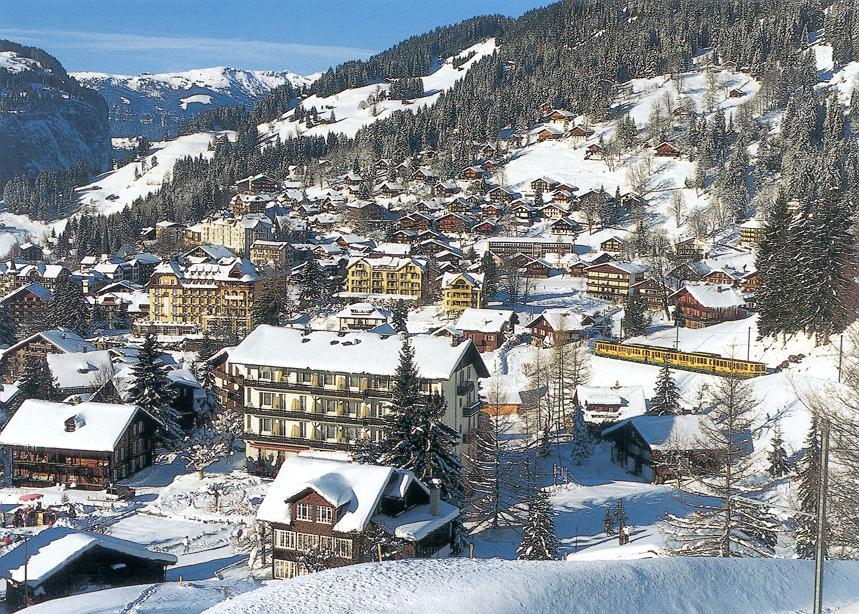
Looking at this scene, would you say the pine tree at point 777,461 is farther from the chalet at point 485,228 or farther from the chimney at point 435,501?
the chalet at point 485,228

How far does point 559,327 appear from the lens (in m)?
63.0

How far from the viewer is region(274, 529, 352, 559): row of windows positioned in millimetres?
26188

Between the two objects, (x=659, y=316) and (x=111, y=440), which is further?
(x=659, y=316)

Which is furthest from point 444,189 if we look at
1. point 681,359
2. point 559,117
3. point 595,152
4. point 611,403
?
point 611,403

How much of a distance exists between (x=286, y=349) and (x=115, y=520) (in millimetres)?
10641

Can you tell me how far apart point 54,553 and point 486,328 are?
43640 millimetres

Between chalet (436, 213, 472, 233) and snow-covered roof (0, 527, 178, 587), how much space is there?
262 ft

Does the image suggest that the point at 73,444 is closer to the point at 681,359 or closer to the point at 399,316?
the point at 399,316

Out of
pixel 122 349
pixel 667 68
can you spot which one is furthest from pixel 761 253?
pixel 667 68

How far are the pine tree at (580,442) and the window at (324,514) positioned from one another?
19686mm

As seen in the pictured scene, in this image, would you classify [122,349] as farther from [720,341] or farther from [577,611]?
[577,611]

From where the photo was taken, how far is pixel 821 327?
1848 inches

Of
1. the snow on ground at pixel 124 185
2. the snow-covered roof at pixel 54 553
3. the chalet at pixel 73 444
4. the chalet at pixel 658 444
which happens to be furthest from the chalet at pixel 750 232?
the snow on ground at pixel 124 185

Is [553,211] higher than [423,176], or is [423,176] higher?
[423,176]
